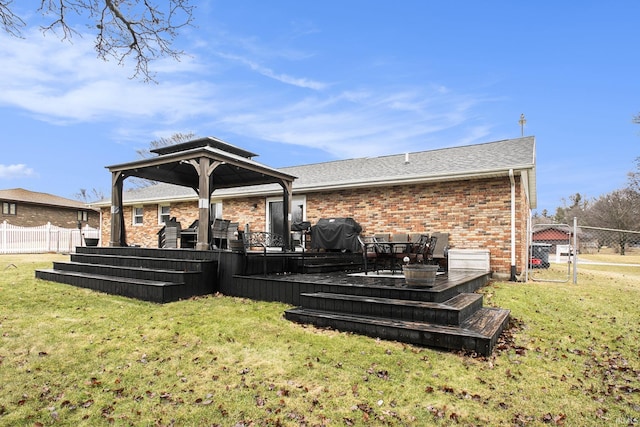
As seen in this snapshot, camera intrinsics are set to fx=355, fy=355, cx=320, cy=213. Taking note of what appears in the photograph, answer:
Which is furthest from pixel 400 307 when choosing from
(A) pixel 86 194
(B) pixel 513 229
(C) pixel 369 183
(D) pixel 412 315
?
(A) pixel 86 194

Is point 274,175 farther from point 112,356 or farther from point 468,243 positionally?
point 112,356

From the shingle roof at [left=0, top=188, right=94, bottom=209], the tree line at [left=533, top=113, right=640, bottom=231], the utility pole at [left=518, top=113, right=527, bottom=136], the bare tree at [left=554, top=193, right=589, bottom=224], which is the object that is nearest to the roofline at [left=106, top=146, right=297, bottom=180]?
the utility pole at [left=518, top=113, right=527, bottom=136]

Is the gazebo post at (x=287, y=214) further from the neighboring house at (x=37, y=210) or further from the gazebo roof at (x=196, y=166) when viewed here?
the neighboring house at (x=37, y=210)

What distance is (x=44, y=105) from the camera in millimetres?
12000

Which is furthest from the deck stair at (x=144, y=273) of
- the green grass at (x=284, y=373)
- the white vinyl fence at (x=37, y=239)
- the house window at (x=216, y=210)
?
the white vinyl fence at (x=37, y=239)

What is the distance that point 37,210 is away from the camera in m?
26.5

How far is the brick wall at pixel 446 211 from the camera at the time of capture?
30.8 ft

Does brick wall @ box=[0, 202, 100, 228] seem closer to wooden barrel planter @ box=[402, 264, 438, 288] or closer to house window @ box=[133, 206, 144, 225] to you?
house window @ box=[133, 206, 144, 225]

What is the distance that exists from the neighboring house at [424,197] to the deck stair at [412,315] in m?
4.48

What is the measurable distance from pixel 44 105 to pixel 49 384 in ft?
40.1

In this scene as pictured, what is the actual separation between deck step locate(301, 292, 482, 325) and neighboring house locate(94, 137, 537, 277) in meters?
4.56

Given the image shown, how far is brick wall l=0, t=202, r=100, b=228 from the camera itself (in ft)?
83.1

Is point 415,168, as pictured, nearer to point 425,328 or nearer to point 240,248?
point 240,248

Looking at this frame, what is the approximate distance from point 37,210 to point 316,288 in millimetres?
29358
